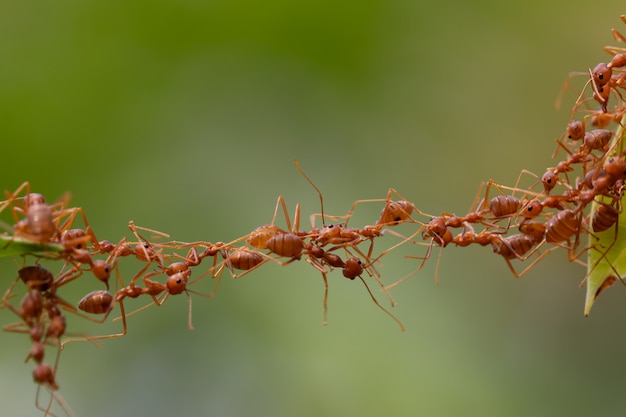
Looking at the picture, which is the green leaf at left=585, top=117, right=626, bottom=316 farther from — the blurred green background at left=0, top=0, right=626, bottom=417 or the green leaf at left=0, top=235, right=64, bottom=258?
the blurred green background at left=0, top=0, right=626, bottom=417

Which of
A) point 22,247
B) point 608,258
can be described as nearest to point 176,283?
point 22,247

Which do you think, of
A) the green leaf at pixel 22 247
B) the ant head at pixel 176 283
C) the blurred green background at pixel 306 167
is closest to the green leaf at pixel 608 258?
the ant head at pixel 176 283

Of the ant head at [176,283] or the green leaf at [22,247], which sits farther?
the ant head at [176,283]

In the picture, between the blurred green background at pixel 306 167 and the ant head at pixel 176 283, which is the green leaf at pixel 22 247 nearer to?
the ant head at pixel 176 283

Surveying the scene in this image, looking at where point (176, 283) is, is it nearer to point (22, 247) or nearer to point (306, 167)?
point (22, 247)

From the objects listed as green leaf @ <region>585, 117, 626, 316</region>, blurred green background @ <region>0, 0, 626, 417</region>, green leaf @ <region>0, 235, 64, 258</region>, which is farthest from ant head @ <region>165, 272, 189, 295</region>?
blurred green background @ <region>0, 0, 626, 417</region>


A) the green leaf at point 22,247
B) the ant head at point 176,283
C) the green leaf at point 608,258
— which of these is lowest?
the ant head at point 176,283

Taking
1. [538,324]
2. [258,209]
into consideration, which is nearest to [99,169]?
[258,209]
